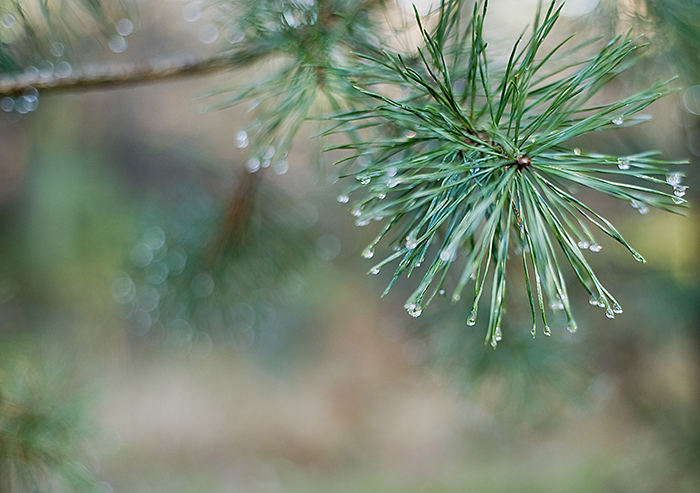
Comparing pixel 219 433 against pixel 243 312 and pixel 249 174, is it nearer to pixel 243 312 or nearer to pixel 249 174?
pixel 243 312

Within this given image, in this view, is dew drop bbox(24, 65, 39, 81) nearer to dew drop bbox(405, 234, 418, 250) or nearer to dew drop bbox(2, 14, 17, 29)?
dew drop bbox(2, 14, 17, 29)

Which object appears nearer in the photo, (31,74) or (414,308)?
(414,308)

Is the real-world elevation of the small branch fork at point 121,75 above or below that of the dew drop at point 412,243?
above

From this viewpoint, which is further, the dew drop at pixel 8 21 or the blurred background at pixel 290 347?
the blurred background at pixel 290 347

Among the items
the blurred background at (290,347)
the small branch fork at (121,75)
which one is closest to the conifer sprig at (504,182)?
the small branch fork at (121,75)

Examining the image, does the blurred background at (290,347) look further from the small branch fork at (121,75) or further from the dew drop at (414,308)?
the dew drop at (414,308)

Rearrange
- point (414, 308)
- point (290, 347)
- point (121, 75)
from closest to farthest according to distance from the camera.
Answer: point (414, 308) < point (121, 75) < point (290, 347)

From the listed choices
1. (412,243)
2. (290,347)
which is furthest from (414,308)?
(290,347)

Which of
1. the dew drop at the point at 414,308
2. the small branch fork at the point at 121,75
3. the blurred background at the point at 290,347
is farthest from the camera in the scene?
the blurred background at the point at 290,347

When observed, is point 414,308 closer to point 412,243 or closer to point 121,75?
point 412,243
